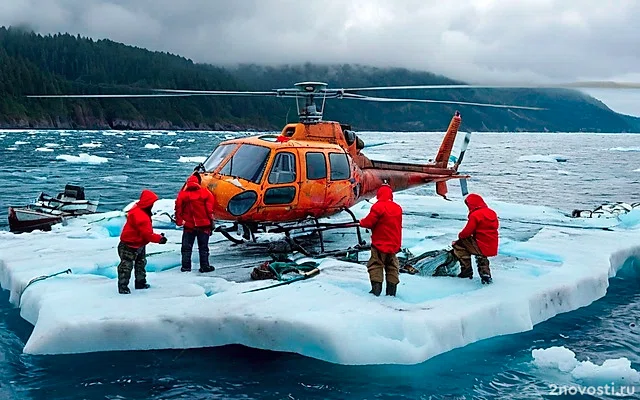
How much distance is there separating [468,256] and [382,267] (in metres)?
1.76

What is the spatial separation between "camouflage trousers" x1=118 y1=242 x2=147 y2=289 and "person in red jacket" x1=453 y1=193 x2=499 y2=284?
433cm

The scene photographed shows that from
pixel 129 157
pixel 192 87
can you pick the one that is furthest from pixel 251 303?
pixel 192 87

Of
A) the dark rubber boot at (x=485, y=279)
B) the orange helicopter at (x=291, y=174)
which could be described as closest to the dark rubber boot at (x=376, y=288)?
the dark rubber boot at (x=485, y=279)

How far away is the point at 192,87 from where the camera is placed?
15112 centimetres

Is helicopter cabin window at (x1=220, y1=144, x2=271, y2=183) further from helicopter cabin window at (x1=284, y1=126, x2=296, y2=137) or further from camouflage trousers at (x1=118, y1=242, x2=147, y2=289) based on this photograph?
camouflage trousers at (x1=118, y1=242, x2=147, y2=289)

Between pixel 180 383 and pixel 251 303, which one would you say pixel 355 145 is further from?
pixel 180 383

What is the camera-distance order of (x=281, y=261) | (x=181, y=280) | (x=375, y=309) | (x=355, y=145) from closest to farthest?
(x=375, y=309) → (x=181, y=280) → (x=281, y=261) → (x=355, y=145)

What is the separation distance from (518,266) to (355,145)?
411cm

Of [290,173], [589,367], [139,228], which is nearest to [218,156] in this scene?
[290,173]

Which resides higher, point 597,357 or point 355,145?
point 355,145

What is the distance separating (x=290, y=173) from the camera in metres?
9.93

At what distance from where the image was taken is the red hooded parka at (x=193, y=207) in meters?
8.74

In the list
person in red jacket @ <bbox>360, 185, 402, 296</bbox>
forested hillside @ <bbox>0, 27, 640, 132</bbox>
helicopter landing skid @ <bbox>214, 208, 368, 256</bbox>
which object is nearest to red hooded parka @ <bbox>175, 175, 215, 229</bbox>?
helicopter landing skid @ <bbox>214, 208, 368, 256</bbox>

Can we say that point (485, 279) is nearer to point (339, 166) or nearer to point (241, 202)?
point (339, 166)
